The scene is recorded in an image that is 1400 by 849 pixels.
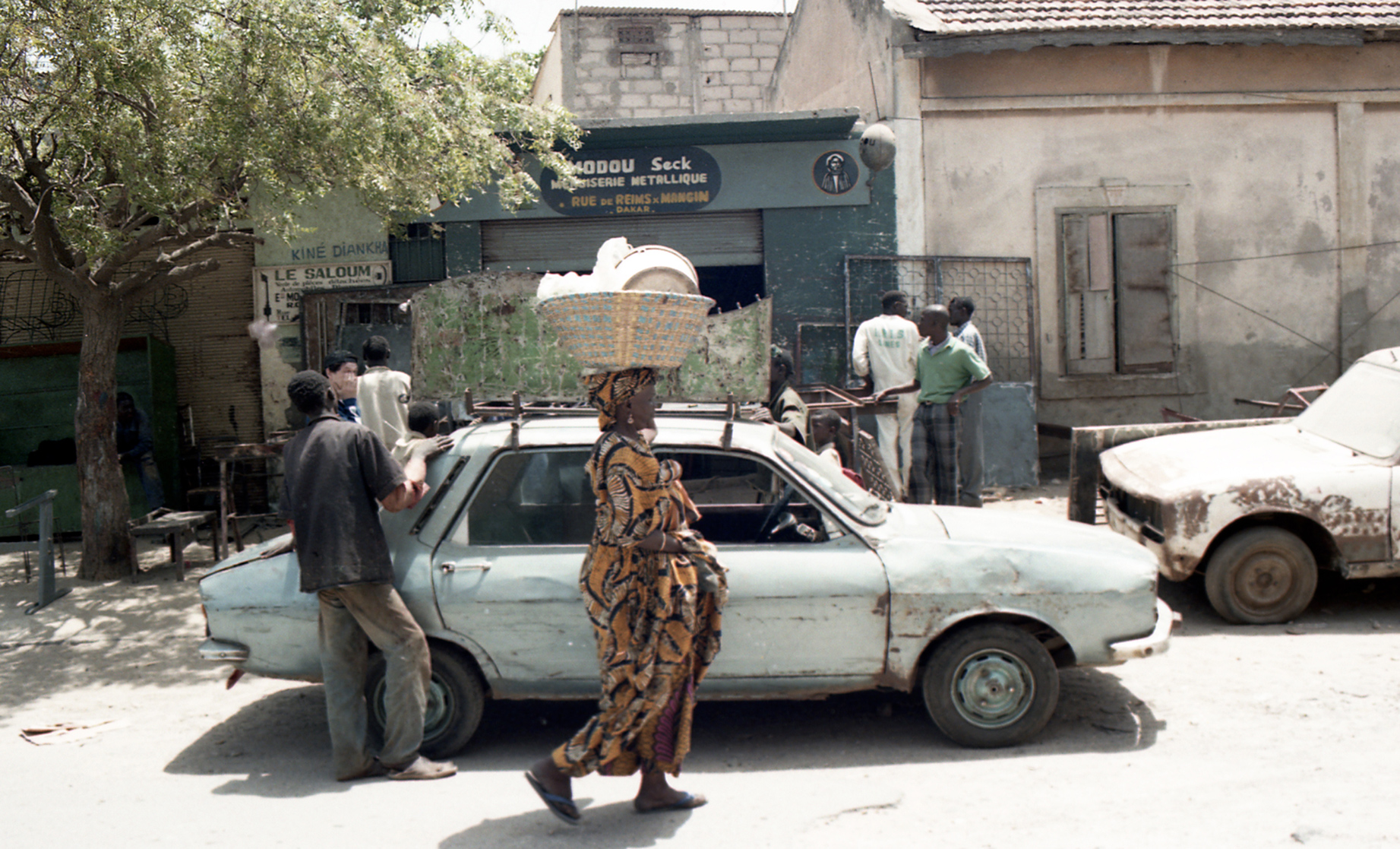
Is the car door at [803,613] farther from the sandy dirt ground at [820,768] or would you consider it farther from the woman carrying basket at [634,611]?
the woman carrying basket at [634,611]

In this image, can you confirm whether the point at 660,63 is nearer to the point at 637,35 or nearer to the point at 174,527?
the point at 637,35

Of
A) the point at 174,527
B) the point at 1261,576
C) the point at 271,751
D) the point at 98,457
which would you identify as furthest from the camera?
the point at 98,457

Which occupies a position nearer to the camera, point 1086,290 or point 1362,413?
point 1362,413

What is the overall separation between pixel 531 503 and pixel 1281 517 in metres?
4.43

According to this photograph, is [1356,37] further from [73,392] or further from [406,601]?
[73,392]

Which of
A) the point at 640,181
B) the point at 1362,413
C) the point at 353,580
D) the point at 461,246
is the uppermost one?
the point at 640,181

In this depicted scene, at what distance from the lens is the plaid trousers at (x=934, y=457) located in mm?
7770

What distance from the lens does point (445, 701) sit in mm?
4656

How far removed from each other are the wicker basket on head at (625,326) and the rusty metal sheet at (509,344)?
5.05m

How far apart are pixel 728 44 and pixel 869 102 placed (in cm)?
1016

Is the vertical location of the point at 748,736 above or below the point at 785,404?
below

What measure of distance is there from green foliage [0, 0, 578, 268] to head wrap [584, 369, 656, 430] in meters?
4.34

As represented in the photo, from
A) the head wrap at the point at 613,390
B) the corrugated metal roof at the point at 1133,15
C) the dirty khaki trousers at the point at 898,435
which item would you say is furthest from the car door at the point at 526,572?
the corrugated metal roof at the point at 1133,15

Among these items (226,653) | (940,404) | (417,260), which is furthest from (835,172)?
(226,653)
